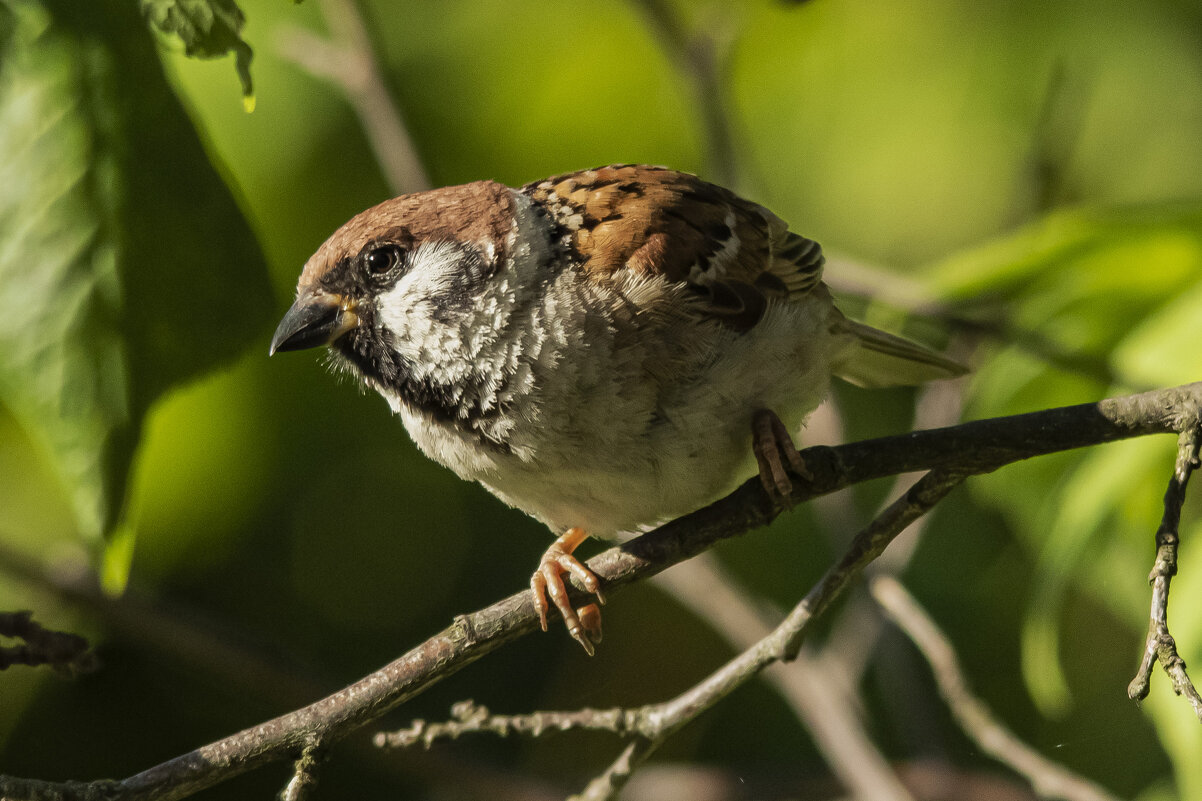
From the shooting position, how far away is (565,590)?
1983 mm

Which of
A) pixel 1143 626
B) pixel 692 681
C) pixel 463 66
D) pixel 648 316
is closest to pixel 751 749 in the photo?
pixel 692 681

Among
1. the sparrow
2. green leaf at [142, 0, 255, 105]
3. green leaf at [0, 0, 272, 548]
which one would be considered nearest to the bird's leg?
the sparrow

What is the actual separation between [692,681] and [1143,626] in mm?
→ 1496

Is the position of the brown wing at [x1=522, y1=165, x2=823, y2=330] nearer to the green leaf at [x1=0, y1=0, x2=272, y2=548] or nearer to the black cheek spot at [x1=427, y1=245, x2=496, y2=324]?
the black cheek spot at [x1=427, y1=245, x2=496, y2=324]

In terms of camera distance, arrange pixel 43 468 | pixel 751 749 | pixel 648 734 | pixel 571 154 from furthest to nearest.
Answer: pixel 751 749 → pixel 571 154 → pixel 43 468 → pixel 648 734

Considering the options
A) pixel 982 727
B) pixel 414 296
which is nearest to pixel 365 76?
pixel 414 296

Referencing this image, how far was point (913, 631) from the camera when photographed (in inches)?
86.8

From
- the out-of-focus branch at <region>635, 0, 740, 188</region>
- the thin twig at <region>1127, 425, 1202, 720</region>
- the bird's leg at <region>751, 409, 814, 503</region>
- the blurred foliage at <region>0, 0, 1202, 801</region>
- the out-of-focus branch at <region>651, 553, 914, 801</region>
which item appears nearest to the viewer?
the thin twig at <region>1127, 425, 1202, 720</region>

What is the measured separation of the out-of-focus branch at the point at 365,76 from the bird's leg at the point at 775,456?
3.56ft

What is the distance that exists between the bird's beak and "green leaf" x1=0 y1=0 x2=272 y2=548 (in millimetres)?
617

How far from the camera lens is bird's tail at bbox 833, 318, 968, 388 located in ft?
8.51

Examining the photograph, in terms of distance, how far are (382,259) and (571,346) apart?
42 centimetres

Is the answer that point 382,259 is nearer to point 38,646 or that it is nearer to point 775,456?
point 775,456

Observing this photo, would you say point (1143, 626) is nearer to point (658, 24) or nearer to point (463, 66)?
point (658, 24)
